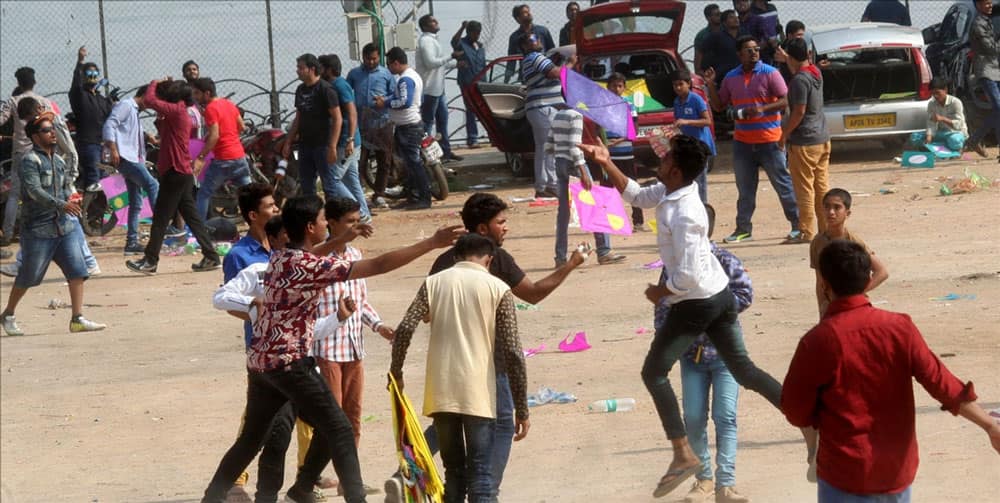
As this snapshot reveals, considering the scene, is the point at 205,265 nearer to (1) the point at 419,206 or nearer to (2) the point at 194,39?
(1) the point at 419,206

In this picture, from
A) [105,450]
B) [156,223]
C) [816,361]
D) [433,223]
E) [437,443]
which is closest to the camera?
[816,361]

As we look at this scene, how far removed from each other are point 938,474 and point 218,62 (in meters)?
16.1

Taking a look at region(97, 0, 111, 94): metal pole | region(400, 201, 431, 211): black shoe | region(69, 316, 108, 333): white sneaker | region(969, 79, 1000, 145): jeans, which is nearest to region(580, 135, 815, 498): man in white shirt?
region(69, 316, 108, 333): white sneaker

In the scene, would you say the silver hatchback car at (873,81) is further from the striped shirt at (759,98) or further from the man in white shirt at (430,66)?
the man in white shirt at (430,66)

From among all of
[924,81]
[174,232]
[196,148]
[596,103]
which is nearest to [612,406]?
[596,103]

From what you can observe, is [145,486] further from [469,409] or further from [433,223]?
[433,223]

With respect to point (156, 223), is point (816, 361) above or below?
above

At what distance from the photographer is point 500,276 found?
619 cm

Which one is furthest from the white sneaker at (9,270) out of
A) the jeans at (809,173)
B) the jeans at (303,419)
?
the jeans at (303,419)

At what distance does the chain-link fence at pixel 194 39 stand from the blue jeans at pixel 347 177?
16.1ft

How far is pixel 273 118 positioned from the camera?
2048cm

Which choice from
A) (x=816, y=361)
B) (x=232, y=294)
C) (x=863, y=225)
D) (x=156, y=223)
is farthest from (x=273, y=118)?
(x=816, y=361)

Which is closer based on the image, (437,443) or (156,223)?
(437,443)

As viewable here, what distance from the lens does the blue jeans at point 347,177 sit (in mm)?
14875
